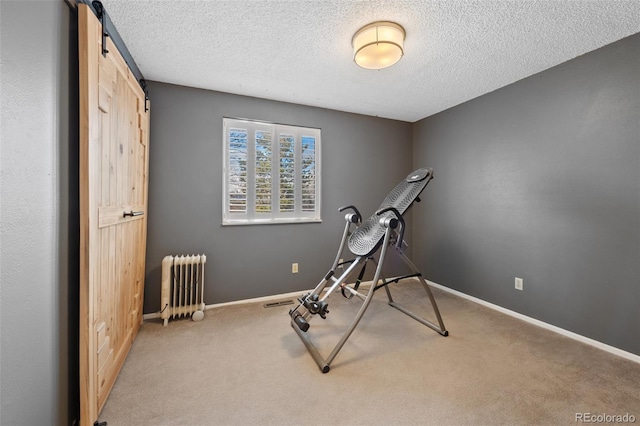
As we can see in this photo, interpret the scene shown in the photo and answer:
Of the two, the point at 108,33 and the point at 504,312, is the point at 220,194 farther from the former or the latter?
the point at 504,312

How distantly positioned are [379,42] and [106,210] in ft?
6.60

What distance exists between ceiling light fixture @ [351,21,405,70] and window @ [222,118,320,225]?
4.86 feet

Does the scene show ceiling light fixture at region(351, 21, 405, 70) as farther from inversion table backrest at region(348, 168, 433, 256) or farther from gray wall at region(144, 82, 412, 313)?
gray wall at region(144, 82, 412, 313)

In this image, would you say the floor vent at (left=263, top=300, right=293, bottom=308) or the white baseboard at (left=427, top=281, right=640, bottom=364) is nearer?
the white baseboard at (left=427, top=281, right=640, bottom=364)

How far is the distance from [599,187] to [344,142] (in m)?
2.51

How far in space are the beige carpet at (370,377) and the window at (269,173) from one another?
1.25 meters

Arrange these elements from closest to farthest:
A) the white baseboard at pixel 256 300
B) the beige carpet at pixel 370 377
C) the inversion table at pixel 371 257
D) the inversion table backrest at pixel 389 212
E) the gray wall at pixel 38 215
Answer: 1. the gray wall at pixel 38 215
2. the beige carpet at pixel 370 377
3. the inversion table at pixel 371 257
4. the inversion table backrest at pixel 389 212
5. the white baseboard at pixel 256 300

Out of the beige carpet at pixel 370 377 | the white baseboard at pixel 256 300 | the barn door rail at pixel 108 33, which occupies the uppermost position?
the barn door rail at pixel 108 33

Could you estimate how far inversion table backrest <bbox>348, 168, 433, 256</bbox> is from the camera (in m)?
2.14

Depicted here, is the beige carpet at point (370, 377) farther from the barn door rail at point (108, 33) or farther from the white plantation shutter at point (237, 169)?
the barn door rail at point (108, 33)

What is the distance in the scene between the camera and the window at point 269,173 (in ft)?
9.57

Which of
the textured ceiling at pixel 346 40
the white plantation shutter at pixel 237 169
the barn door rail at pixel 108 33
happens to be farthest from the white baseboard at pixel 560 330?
the barn door rail at pixel 108 33

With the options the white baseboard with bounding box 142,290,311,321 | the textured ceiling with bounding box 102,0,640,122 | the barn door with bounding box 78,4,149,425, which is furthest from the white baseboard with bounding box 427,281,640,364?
the barn door with bounding box 78,4,149,425

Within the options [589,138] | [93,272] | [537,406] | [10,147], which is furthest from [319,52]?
[537,406]
